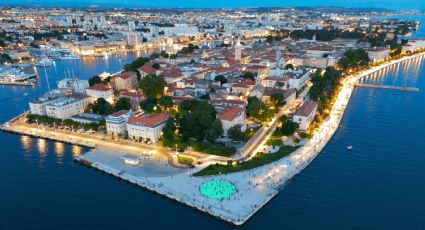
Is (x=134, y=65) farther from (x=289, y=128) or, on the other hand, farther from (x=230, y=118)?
(x=289, y=128)

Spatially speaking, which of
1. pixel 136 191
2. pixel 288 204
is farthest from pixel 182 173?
pixel 288 204

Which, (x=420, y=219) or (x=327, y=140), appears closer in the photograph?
(x=420, y=219)

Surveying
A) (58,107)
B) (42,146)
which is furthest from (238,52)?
(42,146)

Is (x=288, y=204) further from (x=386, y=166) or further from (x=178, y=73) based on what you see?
(x=178, y=73)

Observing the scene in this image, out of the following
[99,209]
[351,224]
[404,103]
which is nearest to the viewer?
[351,224]

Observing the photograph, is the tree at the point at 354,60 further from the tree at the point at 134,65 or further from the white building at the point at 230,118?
the tree at the point at 134,65

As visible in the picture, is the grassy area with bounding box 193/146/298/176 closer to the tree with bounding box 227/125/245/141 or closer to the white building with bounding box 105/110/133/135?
the tree with bounding box 227/125/245/141
